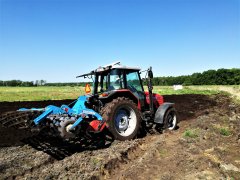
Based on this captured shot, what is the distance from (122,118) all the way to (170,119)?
247 centimetres

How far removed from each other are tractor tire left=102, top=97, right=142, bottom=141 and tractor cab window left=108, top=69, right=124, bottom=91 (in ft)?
2.18

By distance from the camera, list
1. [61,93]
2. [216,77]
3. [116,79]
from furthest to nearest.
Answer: [216,77]
[61,93]
[116,79]

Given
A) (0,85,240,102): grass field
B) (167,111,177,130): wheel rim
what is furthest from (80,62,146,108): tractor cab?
(0,85,240,102): grass field

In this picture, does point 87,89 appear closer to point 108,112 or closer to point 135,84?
point 135,84

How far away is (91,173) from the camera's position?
206 inches

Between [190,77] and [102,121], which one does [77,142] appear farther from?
[190,77]

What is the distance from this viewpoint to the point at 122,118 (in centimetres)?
806

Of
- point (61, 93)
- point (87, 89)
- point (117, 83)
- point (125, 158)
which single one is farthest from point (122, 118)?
point (61, 93)

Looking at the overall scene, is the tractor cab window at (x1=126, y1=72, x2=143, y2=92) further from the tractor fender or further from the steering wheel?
the tractor fender

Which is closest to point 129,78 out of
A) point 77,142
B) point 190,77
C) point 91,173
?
point 77,142

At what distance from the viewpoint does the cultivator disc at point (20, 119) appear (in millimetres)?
6953

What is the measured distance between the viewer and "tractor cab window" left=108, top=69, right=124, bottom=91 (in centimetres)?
852

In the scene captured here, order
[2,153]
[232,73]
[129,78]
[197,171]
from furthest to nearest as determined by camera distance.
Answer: [232,73] → [129,78] → [2,153] → [197,171]

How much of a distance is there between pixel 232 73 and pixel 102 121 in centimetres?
6170
